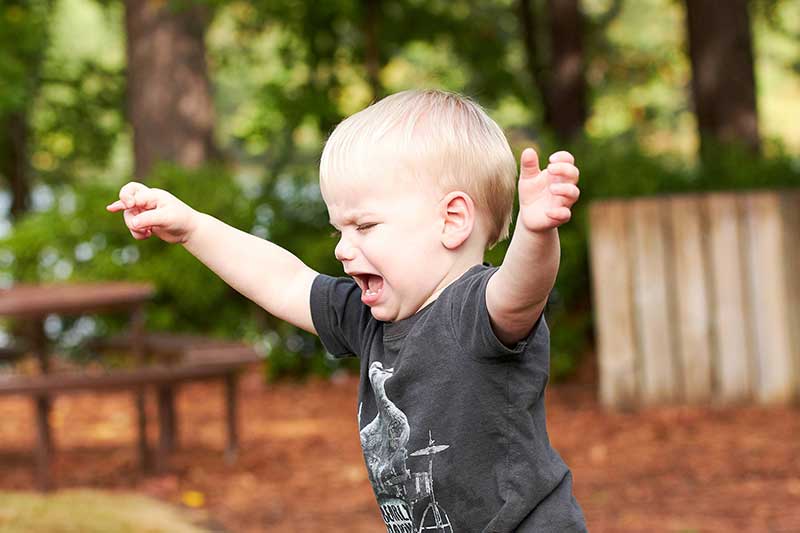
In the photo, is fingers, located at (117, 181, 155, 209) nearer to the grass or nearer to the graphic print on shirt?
the graphic print on shirt

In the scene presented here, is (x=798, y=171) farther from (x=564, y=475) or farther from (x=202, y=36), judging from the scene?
(x=564, y=475)

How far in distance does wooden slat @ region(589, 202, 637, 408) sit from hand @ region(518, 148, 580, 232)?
6075 mm

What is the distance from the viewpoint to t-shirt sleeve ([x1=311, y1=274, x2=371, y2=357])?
2.37 m

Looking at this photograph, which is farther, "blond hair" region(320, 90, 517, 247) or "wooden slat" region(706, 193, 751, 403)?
"wooden slat" region(706, 193, 751, 403)

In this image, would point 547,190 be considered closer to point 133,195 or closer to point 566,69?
point 133,195

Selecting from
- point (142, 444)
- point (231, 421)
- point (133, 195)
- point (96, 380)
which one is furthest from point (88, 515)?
point (231, 421)

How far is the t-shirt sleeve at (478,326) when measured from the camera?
1967 mm

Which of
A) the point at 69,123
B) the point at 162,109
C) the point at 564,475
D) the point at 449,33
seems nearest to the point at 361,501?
the point at 564,475

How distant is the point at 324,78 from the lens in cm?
1305

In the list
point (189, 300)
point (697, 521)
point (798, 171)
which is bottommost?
point (697, 521)

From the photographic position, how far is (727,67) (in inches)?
378

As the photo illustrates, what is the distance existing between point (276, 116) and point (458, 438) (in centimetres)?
981

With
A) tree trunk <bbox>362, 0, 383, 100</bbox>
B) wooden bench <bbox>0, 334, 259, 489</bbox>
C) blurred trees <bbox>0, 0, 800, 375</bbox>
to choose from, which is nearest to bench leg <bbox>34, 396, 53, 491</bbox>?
wooden bench <bbox>0, 334, 259, 489</bbox>

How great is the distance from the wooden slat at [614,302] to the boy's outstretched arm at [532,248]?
19.3 feet
